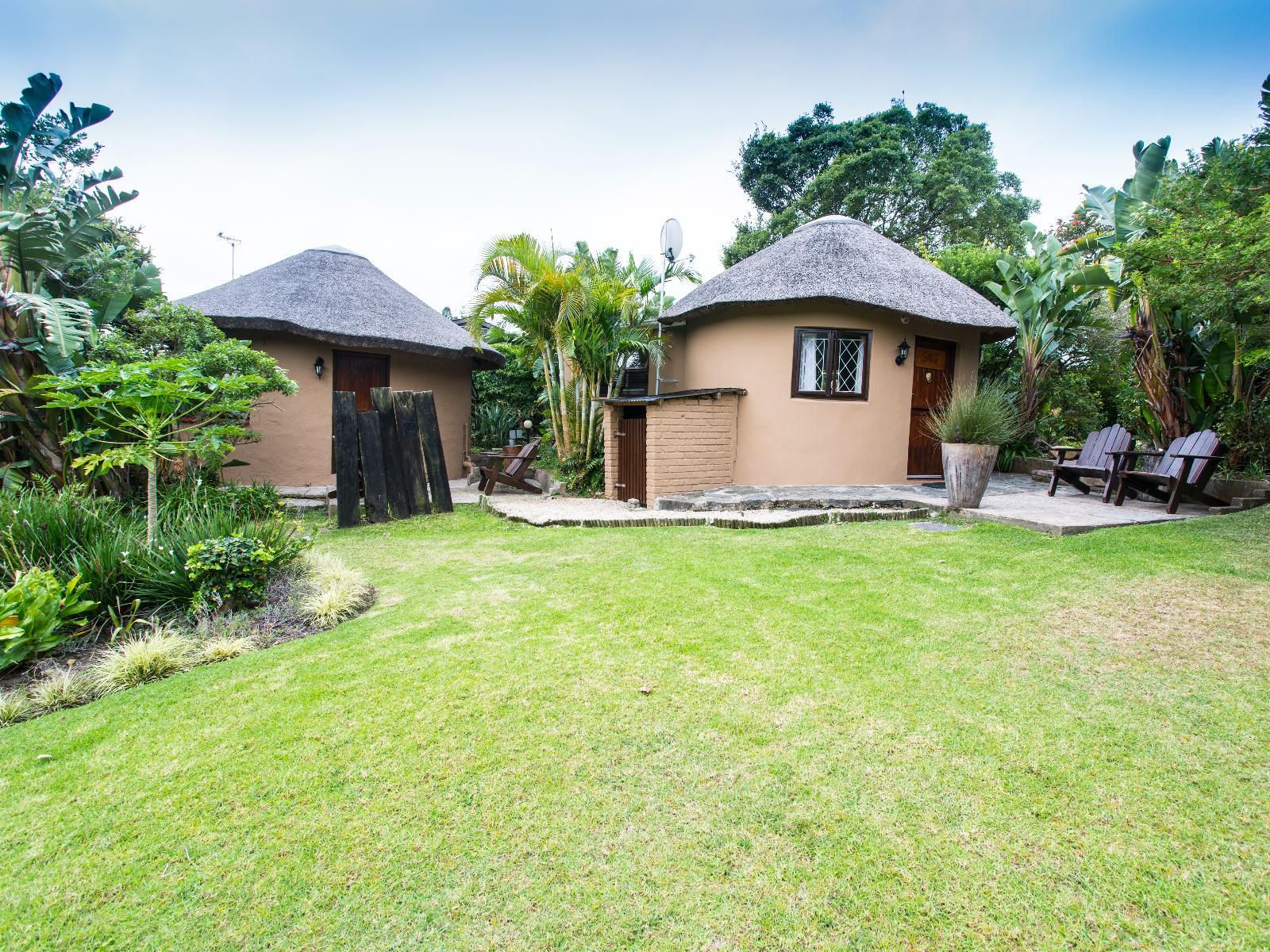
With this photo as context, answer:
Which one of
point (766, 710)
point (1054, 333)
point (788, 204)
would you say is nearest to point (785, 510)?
point (766, 710)

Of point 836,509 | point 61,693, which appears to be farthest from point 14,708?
point 836,509

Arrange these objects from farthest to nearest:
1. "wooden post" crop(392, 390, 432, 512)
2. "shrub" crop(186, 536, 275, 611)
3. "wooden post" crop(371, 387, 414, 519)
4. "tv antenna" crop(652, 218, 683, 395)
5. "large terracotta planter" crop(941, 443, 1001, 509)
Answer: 1. "tv antenna" crop(652, 218, 683, 395)
2. "wooden post" crop(392, 390, 432, 512)
3. "wooden post" crop(371, 387, 414, 519)
4. "large terracotta planter" crop(941, 443, 1001, 509)
5. "shrub" crop(186, 536, 275, 611)

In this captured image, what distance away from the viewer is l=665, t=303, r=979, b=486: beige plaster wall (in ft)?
30.9

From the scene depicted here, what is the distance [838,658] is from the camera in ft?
10.6

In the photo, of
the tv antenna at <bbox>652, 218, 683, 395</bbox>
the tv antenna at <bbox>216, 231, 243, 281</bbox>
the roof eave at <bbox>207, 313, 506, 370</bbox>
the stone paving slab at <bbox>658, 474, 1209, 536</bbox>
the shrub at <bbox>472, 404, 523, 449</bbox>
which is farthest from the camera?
the tv antenna at <bbox>216, 231, 243, 281</bbox>

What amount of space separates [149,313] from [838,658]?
8970 mm

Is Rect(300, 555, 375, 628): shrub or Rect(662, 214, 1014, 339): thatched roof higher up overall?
Rect(662, 214, 1014, 339): thatched roof

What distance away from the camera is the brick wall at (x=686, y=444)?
8453mm

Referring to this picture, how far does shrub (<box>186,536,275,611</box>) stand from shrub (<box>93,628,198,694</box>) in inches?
21.6

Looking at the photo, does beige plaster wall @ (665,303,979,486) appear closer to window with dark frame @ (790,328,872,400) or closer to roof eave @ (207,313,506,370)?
window with dark frame @ (790,328,872,400)

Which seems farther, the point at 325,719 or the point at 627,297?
the point at 627,297

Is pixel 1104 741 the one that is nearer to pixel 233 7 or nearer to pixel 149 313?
pixel 149 313

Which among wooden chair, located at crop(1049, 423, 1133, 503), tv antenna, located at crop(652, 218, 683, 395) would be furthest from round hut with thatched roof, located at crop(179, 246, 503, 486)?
wooden chair, located at crop(1049, 423, 1133, 503)

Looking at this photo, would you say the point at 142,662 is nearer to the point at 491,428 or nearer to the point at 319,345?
the point at 319,345
